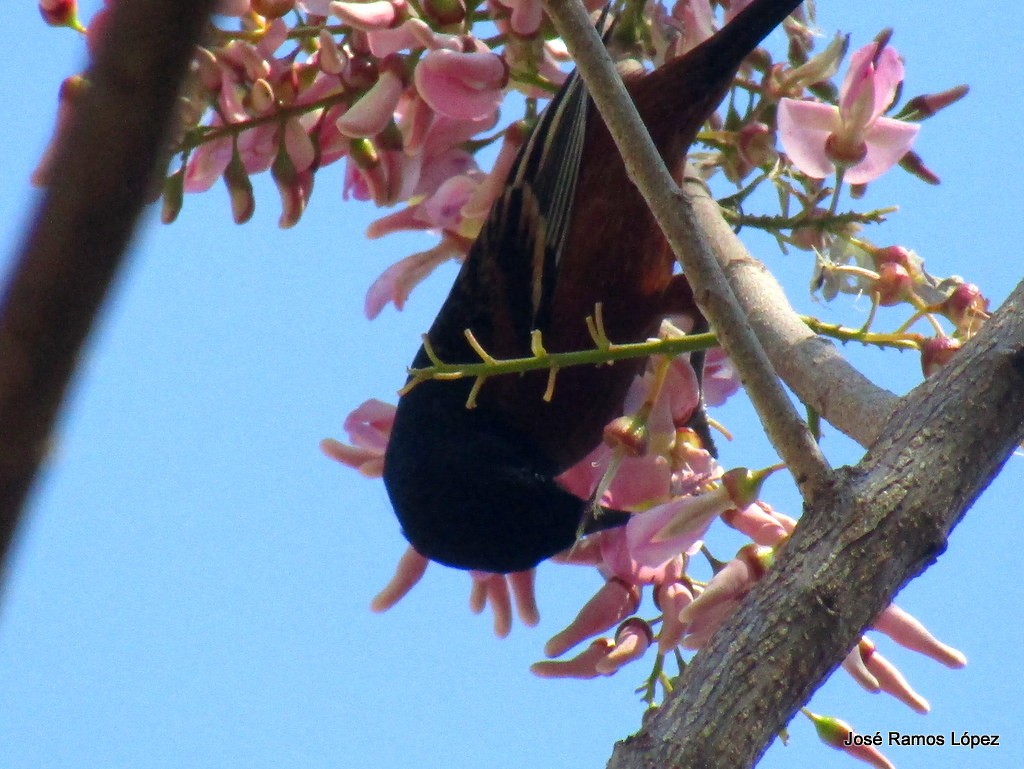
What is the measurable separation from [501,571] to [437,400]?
664 mm

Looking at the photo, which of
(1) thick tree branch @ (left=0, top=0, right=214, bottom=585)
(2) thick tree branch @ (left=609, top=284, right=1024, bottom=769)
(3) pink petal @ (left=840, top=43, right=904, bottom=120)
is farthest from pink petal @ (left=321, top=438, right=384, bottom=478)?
(1) thick tree branch @ (left=0, top=0, right=214, bottom=585)

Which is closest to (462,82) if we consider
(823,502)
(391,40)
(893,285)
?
(391,40)

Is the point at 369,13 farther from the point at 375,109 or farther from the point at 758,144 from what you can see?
the point at 758,144

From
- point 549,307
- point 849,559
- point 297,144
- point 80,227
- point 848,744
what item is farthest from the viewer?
point 549,307

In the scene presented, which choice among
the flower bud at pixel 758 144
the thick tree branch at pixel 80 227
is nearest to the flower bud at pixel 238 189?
the flower bud at pixel 758 144

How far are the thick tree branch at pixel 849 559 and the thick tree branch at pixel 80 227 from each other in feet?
2.63

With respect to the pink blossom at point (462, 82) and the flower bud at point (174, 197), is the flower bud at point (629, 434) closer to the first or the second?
the pink blossom at point (462, 82)

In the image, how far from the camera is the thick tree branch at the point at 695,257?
125 centimetres

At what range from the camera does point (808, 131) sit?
1847 millimetres

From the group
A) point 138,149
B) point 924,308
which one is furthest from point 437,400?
point 138,149

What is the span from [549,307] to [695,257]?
1.44 metres

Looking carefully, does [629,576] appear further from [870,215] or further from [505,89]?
[505,89]

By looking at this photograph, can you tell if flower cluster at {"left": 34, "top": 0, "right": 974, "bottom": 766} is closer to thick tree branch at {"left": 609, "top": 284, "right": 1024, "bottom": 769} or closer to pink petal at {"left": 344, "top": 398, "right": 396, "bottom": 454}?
pink petal at {"left": 344, "top": 398, "right": 396, "bottom": 454}

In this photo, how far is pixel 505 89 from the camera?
210 centimetres
